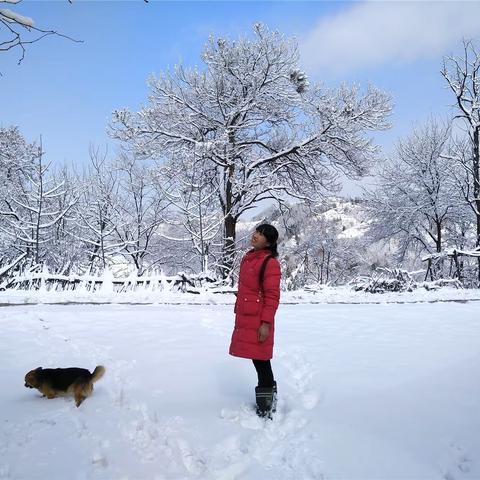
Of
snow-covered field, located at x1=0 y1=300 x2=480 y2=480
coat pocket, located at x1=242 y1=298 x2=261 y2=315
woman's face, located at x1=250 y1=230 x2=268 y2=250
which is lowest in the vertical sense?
snow-covered field, located at x1=0 y1=300 x2=480 y2=480

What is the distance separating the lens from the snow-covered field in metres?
3.24

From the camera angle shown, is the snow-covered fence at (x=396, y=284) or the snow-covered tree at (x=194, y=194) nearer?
the snow-covered fence at (x=396, y=284)

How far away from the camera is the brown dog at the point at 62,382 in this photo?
4.23m

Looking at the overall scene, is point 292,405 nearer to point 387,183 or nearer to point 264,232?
point 264,232

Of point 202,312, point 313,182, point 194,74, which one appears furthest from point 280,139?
point 202,312

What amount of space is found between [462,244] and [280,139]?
13082 millimetres

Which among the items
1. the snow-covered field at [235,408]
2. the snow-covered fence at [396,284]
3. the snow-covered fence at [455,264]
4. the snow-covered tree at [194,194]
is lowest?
the snow-covered field at [235,408]

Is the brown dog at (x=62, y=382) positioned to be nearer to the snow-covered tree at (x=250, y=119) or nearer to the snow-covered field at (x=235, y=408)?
the snow-covered field at (x=235, y=408)

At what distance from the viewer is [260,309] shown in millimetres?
4012

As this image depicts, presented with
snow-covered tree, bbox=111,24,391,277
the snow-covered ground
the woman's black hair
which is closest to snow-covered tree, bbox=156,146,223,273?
snow-covered tree, bbox=111,24,391,277

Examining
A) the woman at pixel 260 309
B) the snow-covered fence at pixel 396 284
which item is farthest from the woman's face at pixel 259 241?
the snow-covered fence at pixel 396 284

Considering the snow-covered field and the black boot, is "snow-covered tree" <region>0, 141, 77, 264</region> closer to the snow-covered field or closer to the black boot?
the snow-covered field

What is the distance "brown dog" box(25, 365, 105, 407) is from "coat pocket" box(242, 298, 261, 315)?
1.67 meters

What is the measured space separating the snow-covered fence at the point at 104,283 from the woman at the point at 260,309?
874 centimetres
